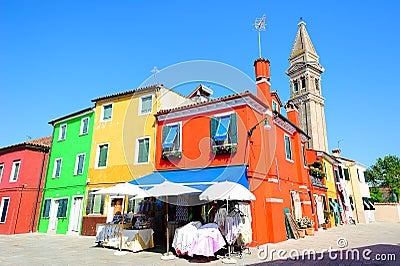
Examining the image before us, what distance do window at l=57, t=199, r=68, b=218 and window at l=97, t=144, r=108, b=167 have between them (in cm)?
414

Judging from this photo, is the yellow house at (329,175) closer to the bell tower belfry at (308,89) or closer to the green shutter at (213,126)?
the green shutter at (213,126)

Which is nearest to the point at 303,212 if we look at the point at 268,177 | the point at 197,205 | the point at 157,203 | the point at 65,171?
the point at 268,177

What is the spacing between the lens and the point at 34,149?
22469 millimetres

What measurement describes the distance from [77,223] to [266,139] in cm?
1409

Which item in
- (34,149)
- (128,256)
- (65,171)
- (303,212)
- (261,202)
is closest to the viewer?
(128,256)

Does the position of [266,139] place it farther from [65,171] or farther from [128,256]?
[65,171]

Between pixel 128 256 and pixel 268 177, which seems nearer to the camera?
pixel 128 256

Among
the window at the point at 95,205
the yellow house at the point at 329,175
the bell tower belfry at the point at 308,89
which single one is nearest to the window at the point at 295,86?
the bell tower belfry at the point at 308,89

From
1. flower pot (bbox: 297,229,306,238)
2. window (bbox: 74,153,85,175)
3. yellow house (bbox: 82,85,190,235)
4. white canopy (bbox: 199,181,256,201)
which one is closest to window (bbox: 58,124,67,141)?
window (bbox: 74,153,85,175)

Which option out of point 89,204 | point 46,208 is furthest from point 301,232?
point 46,208

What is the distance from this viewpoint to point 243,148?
533 inches

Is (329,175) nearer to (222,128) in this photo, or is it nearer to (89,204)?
(222,128)

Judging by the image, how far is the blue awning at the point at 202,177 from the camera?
12.7m

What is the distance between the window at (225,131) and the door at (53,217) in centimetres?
1442
